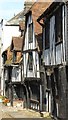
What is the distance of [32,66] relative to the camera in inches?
1192

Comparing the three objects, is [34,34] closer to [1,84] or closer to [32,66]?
[32,66]

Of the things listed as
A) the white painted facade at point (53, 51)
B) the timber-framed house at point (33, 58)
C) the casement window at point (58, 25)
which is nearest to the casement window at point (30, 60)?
the timber-framed house at point (33, 58)

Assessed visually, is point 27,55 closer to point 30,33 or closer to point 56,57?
point 30,33

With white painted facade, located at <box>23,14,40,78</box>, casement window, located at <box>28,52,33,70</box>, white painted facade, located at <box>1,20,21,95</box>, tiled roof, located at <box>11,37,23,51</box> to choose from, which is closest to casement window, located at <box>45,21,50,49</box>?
white painted facade, located at <box>23,14,40,78</box>

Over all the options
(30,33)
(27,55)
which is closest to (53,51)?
(30,33)

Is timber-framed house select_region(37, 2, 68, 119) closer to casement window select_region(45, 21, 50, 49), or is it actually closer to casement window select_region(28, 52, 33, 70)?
casement window select_region(45, 21, 50, 49)

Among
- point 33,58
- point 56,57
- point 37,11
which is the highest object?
point 37,11

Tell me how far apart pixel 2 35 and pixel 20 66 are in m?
16.4

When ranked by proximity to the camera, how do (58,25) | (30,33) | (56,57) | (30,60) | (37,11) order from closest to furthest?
1. (58,25)
2. (56,57)
3. (37,11)
4. (30,33)
5. (30,60)

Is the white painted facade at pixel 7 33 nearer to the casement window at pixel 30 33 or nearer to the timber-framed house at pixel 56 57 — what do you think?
the casement window at pixel 30 33

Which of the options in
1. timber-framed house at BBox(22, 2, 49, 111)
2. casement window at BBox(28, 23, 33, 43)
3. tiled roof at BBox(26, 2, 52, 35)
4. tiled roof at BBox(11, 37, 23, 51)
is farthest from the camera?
tiled roof at BBox(11, 37, 23, 51)

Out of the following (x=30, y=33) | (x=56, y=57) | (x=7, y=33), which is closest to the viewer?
(x=56, y=57)

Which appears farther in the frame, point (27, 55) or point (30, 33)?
point (27, 55)

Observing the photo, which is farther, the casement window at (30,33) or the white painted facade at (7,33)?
the white painted facade at (7,33)
